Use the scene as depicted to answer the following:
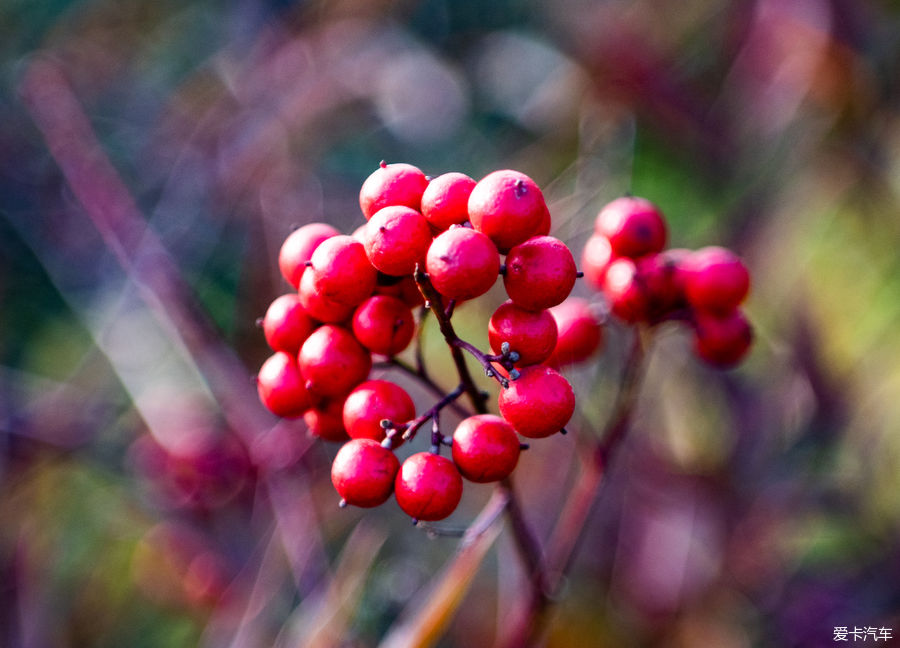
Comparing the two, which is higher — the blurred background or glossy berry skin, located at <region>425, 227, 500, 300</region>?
glossy berry skin, located at <region>425, 227, 500, 300</region>

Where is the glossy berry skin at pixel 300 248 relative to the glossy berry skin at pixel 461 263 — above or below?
below

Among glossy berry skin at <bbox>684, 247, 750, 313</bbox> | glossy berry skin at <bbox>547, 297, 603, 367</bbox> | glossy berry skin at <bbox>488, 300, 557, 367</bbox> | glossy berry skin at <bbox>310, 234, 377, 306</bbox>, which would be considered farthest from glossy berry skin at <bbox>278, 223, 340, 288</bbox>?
glossy berry skin at <bbox>684, 247, 750, 313</bbox>

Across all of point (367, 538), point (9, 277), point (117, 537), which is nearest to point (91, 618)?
point (117, 537)

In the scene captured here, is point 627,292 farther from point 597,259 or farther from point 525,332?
point 525,332

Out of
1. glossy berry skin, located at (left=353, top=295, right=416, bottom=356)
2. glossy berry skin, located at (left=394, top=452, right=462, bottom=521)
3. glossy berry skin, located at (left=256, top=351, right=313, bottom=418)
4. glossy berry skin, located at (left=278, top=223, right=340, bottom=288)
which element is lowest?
glossy berry skin, located at (left=394, top=452, right=462, bottom=521)

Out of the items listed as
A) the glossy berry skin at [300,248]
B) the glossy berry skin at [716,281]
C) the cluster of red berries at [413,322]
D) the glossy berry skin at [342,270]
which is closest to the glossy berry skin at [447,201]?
the cluster of red berries at [413,322]

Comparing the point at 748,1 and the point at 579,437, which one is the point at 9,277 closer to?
the point at 579,437

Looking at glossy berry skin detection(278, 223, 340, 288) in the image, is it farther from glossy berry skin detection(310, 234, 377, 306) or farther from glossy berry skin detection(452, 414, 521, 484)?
glossy berry skin detection(452, 414, 521, 484)

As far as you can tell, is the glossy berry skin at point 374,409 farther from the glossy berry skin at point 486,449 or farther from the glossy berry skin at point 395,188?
the glossy berry skin at point 395,188
